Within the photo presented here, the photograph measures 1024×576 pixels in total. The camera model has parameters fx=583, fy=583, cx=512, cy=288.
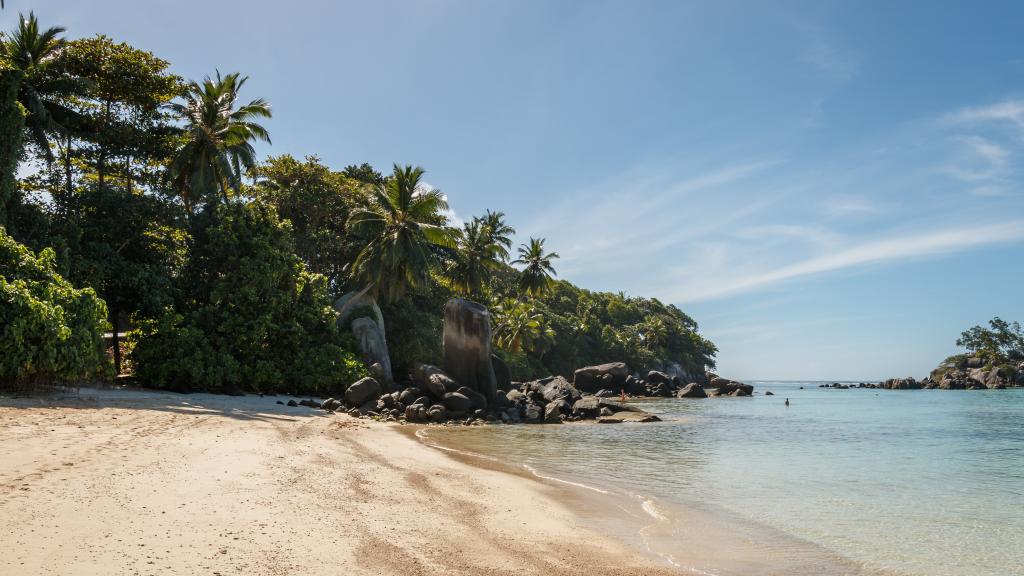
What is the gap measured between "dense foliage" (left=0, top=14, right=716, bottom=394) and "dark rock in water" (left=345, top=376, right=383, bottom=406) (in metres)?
2.30

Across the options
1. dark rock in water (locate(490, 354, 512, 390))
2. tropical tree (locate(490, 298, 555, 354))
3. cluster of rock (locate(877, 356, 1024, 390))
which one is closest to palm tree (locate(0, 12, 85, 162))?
dark rock in water (locate(490, 354, 512, 390))

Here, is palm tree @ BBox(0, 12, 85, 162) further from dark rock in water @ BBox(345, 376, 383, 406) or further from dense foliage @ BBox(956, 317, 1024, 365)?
dense foliage @ BBox(956, 317, 1024, 365)

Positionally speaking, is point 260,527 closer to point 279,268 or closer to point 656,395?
point 279,268

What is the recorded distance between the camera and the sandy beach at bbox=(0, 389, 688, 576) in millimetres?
4625

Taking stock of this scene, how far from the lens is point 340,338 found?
26047mm

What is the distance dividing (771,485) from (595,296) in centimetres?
7703

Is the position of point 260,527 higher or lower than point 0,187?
lower

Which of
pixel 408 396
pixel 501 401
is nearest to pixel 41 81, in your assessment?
pixel 408 396

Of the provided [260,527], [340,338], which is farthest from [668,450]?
[340,338]

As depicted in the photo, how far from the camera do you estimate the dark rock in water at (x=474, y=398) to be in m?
23.9

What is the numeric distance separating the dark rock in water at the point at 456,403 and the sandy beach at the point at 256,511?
1203cm

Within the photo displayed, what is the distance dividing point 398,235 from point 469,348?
775 cm

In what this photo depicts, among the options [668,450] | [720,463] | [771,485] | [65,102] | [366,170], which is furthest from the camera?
[366,170]

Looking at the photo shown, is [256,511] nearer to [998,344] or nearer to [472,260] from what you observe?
[472,260]
